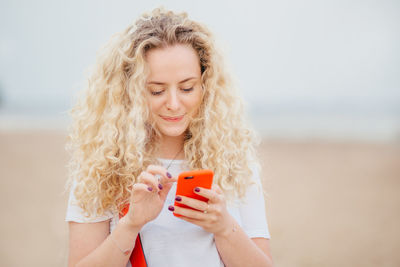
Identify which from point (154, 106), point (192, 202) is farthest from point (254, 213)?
point (154, 106)

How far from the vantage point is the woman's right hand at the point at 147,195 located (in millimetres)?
2064

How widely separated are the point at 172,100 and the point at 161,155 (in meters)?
0.44

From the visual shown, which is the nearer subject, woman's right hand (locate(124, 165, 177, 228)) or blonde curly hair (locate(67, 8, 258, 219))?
woman's right hand (locate(124, 165, 177, 228))

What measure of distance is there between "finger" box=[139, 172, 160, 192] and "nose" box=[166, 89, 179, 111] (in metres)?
0.55

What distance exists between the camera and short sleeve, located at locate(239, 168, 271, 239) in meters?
2.57

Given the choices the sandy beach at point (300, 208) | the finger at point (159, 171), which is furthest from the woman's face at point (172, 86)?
the sandy beach at point (300, 208)

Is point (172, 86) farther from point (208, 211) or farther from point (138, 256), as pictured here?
point (138, 256)

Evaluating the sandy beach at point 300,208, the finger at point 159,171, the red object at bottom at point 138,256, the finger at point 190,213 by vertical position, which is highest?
the finger at point 159,171

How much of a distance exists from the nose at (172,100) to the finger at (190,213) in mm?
655

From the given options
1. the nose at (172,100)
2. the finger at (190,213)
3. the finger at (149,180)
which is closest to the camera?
the finger at (149,180)

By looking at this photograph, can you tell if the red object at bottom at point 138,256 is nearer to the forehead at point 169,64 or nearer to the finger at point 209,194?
the finger at point 209,194

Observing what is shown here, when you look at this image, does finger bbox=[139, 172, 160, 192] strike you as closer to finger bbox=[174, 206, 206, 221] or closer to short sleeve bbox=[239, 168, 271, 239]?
finger bbox=[174, 206, 206, 221]

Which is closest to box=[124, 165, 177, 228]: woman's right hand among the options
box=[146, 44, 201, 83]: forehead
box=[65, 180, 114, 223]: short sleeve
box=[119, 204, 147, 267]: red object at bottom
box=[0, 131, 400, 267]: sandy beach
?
box=[119, 204, 147, 267]: red object at bottom

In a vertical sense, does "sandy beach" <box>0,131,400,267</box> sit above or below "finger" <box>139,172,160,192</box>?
below
